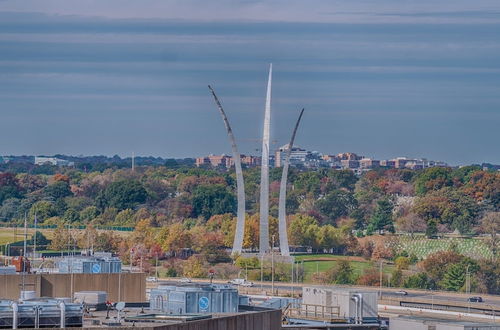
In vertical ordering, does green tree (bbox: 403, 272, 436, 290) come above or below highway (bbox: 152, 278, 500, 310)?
above

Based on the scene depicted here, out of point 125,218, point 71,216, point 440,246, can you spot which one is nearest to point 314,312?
point 440,246

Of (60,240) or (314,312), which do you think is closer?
(314,312)

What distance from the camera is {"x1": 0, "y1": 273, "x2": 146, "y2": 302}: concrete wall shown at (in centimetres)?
4512

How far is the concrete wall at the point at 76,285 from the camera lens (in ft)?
148

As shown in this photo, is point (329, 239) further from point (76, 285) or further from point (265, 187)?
point (76, 285)

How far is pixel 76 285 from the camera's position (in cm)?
4684

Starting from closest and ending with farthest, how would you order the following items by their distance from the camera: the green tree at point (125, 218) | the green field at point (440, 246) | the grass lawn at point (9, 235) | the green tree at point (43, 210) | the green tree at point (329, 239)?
the grass lawn at point (9, 235) < the green field at point (440, 246) < the green tree at point (329, 239) < the green tree at point (125, 218) < the green tree at point (43, 210)

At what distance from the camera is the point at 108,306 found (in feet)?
127

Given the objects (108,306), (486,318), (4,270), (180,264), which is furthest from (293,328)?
(180,264)

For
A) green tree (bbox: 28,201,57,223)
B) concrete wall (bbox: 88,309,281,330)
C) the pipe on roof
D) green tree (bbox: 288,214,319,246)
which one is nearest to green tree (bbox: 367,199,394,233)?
green tree (bbox: 288,214,319,246)

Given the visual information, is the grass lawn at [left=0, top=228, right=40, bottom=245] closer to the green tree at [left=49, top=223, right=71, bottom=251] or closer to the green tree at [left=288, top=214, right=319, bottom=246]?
the green tree at [left=49, top=223, right=71, bottom=251]

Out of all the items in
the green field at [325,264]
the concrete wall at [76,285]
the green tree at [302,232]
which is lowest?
the concrete wall at [76,285]

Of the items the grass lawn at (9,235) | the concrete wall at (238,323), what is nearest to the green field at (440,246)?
the grass lawn at (9,235)

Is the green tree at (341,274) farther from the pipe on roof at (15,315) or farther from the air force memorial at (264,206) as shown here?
the pipe on roof at (15,315)
